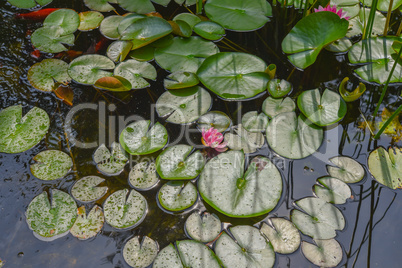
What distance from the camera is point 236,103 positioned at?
81.8 inches

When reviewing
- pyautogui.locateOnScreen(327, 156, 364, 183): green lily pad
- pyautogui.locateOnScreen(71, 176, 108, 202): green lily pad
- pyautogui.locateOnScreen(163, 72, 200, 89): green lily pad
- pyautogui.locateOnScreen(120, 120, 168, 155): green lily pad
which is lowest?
pyautogui.locateOnScreen(327, 156, 364, 183): green lily pad

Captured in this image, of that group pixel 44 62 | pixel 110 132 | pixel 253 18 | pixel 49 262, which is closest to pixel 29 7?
pixel 44 62

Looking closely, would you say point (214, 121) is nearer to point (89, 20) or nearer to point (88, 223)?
point (88, 223)

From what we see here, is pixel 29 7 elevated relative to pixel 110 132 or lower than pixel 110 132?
elevated

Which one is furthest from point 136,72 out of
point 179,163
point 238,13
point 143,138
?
point 238,13

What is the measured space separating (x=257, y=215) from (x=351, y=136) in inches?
32.1

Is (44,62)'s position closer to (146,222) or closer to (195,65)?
(195,65)

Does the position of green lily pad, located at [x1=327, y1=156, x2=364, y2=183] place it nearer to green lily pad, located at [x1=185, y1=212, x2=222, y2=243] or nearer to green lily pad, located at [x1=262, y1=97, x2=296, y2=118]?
green lily pad, located at [x1=262, y1=97, x2=296, y2=118]

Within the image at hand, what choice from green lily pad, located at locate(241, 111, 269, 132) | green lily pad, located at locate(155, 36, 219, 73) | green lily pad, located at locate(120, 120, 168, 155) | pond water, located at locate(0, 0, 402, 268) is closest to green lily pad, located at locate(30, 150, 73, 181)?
pond water, located at locate(0, 0, 402, 268)

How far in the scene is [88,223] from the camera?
1.57 m

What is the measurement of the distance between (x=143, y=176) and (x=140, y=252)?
1.30 feet

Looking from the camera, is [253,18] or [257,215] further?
[253,18]

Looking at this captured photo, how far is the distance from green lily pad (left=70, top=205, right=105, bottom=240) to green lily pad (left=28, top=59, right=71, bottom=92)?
92cm

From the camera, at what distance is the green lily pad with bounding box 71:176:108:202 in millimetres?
1654
